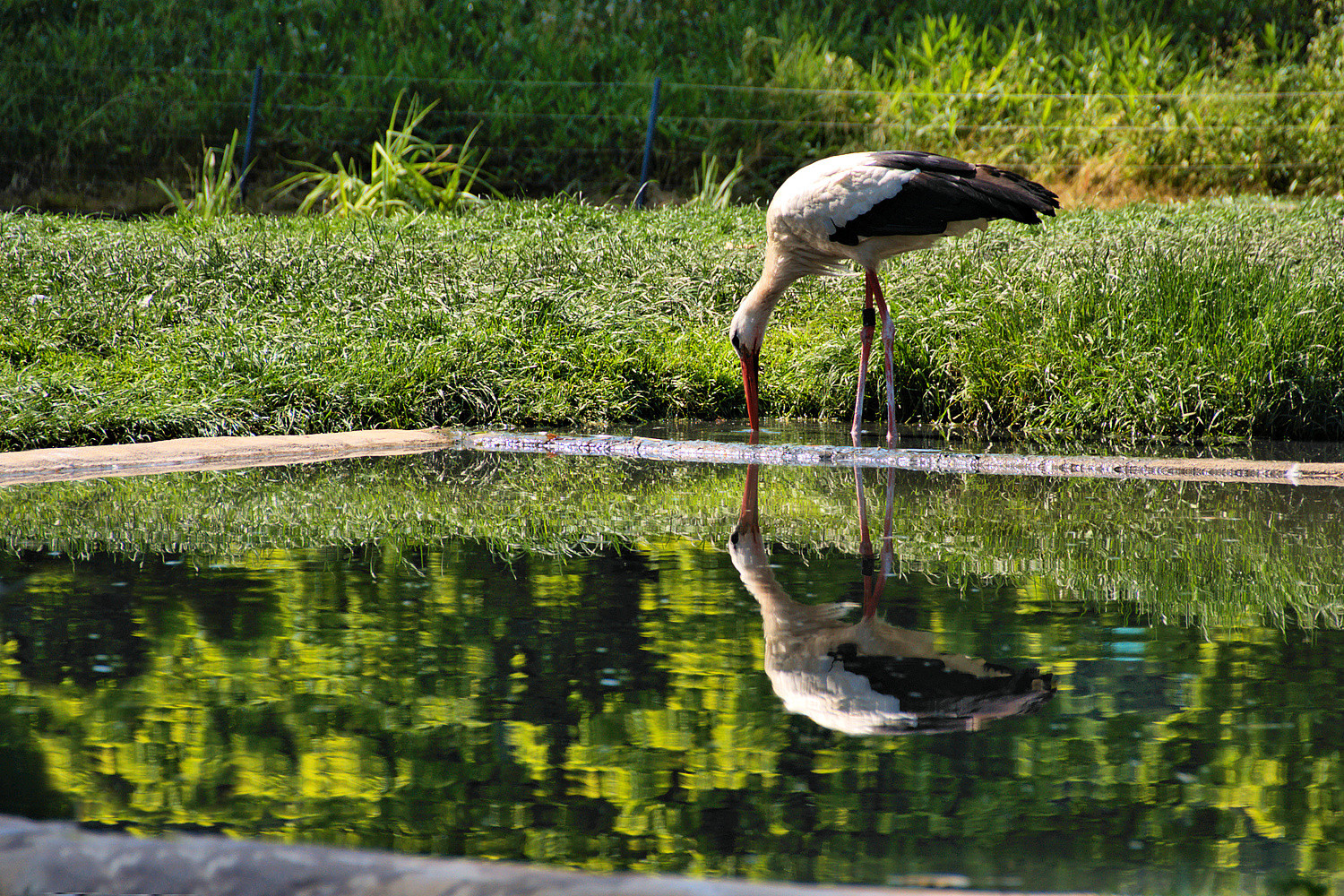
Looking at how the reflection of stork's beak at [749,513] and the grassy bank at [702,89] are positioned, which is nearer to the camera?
the reflection of stork's beak at [749,513]

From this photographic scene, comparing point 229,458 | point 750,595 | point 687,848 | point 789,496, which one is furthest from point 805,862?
point 229,458

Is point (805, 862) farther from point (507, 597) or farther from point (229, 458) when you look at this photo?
point (229, 458)

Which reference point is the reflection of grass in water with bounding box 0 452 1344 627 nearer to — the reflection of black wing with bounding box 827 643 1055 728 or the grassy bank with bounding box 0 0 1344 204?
the reflection of black wing with bounding box 827 643 1055 728

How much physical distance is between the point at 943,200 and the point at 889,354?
66 centimetres

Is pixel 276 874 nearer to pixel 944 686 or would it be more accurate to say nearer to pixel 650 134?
pixel 944 686

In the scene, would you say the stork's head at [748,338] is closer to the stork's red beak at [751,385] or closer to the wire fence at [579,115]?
the stork's red beak at [751,385]

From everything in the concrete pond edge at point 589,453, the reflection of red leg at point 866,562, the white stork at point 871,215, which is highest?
the white stork at point 871,215

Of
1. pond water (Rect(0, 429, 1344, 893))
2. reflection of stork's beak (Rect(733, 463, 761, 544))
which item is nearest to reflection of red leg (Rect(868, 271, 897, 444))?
reflection of stork's beak (Rect(733, 463, 761, 544))

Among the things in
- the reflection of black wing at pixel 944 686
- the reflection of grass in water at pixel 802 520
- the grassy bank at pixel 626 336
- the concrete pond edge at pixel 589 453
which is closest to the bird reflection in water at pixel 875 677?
the reflection of black wing at pixel 944 686

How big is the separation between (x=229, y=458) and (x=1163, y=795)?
357cm

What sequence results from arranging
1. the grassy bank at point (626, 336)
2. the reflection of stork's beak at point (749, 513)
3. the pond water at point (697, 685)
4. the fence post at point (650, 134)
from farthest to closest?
the fence post at point (650, 134)
the grassy bank at point (626, 336)
the reflection of stork's beak at point (749, 513)
the pond water at point (697, 685)

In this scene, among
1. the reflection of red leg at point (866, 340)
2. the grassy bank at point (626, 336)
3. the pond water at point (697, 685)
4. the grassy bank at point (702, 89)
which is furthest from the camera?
the grassy bank at point (702, 89)

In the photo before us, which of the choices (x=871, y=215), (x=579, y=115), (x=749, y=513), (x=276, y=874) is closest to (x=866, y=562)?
(x=749, y=513)

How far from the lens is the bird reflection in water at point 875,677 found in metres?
2.03
